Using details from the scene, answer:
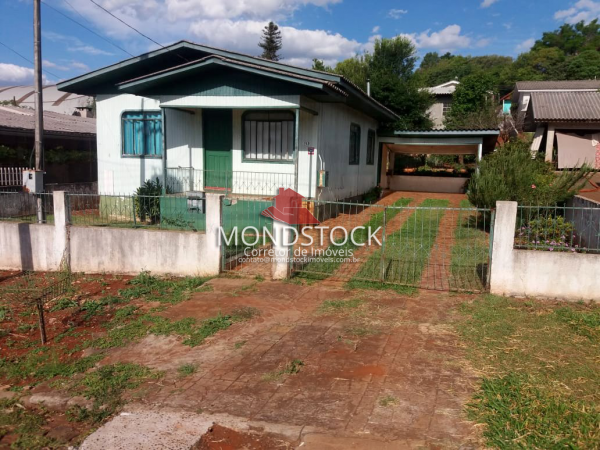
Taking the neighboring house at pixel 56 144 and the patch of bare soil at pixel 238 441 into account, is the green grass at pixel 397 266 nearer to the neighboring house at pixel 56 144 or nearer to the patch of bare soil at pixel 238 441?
the patch of bare soil at pixel 238 441

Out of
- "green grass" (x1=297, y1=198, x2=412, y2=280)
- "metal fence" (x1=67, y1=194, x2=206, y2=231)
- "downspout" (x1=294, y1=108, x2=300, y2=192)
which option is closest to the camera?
"green grass" (x1=297, y1=198, x2=412, y2=280)

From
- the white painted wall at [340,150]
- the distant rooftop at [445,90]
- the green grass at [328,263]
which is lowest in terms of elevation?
the green grass at [328,263]

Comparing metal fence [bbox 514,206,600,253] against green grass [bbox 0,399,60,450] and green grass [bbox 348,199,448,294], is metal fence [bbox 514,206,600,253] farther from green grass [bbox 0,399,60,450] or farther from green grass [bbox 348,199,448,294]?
green grass [bbox 0,399,60,450]

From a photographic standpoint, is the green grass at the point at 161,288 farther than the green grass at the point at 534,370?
Yes

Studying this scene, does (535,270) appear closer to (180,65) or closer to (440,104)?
(180,65)

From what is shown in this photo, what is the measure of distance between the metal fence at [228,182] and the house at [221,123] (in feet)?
0.09

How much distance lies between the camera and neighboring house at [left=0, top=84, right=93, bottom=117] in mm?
33594

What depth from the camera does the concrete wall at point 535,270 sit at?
6430 millimetres

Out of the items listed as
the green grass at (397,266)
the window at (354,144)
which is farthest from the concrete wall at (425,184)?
the green grass at (397,266)

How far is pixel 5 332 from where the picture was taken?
19.4 ft

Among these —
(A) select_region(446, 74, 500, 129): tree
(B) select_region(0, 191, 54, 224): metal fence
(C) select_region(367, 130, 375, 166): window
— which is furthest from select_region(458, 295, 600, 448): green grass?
(A) select_region(446, 74, 500, 129): tree

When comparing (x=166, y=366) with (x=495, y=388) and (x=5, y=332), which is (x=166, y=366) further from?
(x=495, y=388)

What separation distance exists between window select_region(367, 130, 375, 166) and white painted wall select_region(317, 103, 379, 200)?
53 cm

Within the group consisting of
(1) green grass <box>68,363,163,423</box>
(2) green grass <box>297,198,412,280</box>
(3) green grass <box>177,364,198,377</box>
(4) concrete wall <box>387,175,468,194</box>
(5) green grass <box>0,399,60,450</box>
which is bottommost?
(5) green grass <box>0,399,60,450</box>
